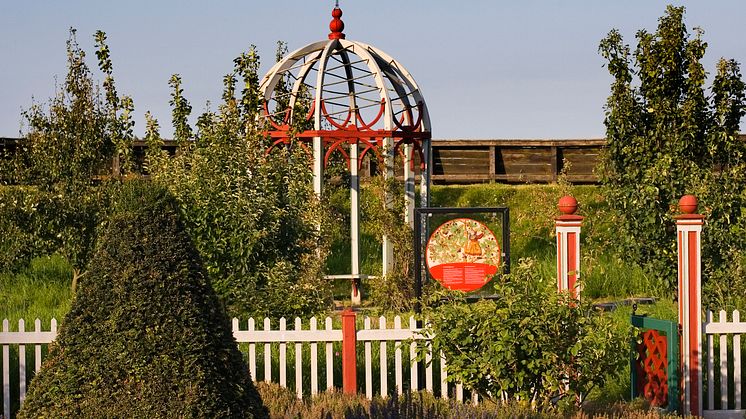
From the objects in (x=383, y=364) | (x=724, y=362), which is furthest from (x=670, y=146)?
→ (x=383, y=364)

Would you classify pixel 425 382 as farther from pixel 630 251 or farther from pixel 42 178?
pixel 42 178

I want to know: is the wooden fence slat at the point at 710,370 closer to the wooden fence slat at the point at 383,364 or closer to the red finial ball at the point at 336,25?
the wooden fence slat at the point at 383,364

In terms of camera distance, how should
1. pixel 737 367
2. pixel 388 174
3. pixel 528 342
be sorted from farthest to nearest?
pixel 388 174 → pixel 737 367 → pixel 528 342

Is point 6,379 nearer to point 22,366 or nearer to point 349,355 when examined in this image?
point 22,366

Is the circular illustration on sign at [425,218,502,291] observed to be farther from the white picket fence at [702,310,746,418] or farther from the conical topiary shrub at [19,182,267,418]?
the conical topiary shrub at [19,182,267,418]

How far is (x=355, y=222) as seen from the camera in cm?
1530

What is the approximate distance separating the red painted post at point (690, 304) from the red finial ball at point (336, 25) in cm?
819

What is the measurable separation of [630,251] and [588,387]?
479 centimetres

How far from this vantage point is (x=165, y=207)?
568cm

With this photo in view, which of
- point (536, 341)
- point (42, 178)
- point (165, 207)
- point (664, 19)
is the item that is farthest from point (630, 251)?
point (165, 207)

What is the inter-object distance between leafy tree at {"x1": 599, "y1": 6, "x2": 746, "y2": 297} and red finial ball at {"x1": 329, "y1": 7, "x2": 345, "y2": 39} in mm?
4624

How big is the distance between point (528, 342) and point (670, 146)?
5.80 meters

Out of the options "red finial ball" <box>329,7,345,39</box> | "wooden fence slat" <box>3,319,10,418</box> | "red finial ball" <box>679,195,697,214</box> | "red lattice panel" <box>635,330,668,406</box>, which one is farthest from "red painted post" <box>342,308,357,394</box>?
"red finial ball" <box>329,7,345,39</box>

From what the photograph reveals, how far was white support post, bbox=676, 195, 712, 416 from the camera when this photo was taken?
926cm
